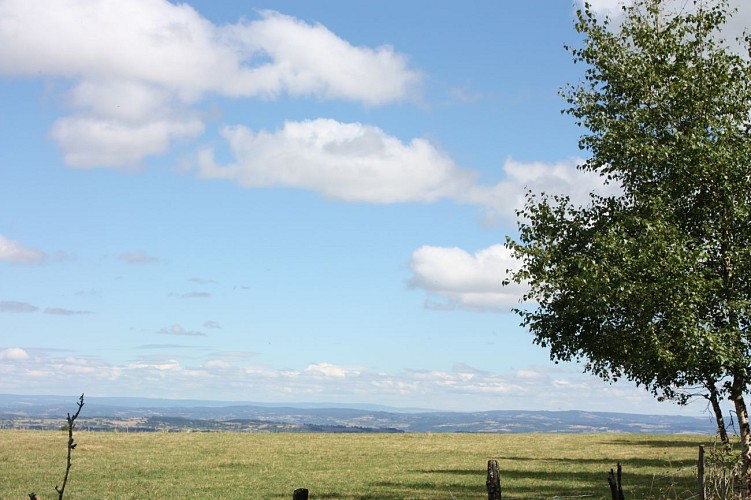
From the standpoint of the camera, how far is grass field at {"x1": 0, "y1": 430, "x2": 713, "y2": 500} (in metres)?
39.9

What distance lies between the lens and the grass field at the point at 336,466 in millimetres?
39875

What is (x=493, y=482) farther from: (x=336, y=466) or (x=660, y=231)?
(x=336, y=466)

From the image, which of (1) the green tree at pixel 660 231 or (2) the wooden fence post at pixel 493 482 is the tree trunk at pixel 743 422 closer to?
(1) the green tree at pixel 660 231

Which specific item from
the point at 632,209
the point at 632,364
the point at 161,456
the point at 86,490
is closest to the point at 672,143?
the point at 632,209

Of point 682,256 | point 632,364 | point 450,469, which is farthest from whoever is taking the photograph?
point 450,469

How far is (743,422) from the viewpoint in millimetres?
30656

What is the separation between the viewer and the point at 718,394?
31.3 metres

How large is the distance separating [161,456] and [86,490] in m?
21.6

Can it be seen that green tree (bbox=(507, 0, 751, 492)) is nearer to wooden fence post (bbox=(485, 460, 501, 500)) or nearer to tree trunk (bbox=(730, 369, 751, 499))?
tree trunk (bbox=(730, 369, 751, 499))

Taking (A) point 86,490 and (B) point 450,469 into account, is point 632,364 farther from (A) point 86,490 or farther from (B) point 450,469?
(A) point 86,490

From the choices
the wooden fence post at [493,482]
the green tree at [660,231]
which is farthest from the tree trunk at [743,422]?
the wooden fence post at [493,482]

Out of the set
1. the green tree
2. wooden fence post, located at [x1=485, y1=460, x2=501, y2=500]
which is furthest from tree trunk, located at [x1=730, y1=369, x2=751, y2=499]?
wooden fence post, located at [x1=485, y1=460, x2=501, y2=500]

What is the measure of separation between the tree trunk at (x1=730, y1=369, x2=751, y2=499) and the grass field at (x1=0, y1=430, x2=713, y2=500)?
3.03m

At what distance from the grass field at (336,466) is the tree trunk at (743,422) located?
9.93 feet
